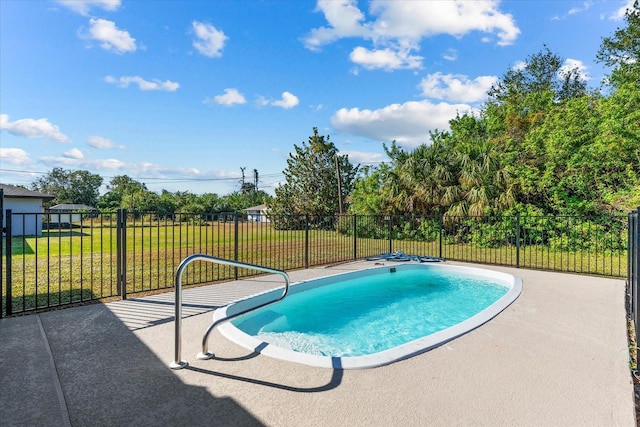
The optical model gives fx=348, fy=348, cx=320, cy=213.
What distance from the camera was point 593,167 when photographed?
467 inches

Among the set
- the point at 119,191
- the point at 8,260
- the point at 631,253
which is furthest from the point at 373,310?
the point at 119,191

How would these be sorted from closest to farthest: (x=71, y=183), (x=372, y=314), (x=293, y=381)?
1. (x=293, y=381)
2. (x=372, y=314)
3. (x=71, y=183)

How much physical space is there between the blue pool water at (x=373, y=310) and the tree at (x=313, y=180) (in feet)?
51.4

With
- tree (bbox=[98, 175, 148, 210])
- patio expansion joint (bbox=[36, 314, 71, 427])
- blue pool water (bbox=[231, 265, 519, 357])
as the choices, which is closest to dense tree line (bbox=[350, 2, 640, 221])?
blue pool water (bbox=[231, 265, 519, 357])

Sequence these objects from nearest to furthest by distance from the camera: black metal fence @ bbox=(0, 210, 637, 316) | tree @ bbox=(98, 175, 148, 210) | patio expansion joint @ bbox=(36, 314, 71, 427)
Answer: patio expansion joint @ bbox=(36, 314, 71, 427) < black metal fence @ bbox=(0, 210, 637, 316) < tree @ bbox=(98, 175, 148, 210)

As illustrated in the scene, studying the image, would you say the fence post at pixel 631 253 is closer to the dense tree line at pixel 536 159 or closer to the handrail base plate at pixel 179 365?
the handrail base plate at pixel 179 365

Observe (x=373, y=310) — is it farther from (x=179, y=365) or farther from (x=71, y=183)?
(x=71, y=183)

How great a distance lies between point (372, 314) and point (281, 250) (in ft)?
22.8

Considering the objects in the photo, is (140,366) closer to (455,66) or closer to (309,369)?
(309,369)

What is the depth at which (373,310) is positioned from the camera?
21.7 ft

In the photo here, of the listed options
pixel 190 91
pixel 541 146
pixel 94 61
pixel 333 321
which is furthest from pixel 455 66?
pixel 94 61

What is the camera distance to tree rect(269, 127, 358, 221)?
80.2 feet

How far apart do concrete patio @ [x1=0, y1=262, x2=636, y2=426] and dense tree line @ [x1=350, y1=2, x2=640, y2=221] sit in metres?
9.85

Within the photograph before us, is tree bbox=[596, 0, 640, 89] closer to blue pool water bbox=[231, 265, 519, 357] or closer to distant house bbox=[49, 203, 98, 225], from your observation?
blue pool water bbox=[231, 265, 519, 357]
